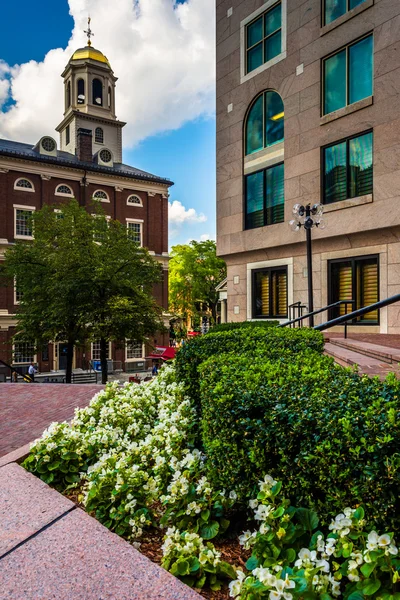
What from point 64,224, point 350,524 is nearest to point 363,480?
point 350,524

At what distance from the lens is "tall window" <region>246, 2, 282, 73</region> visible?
1808cm

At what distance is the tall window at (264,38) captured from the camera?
59.3 ft

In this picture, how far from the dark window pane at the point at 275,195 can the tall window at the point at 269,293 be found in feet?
7.52

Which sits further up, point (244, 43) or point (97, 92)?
point (97, 92)

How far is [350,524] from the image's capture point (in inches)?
102

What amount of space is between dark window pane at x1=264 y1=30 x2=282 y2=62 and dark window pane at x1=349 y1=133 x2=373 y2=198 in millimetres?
6035

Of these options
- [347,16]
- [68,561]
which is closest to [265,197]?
[347,16]

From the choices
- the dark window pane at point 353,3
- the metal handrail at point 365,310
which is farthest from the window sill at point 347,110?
the metal handrail at point 365,310

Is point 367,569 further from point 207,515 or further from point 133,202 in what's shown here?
point 133,202

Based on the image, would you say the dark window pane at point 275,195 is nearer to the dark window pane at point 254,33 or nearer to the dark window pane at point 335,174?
the dark window pane at point 335,174

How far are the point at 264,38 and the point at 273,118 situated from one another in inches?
144

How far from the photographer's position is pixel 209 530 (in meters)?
3.30

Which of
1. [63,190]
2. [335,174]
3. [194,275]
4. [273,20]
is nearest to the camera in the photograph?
[335,174]

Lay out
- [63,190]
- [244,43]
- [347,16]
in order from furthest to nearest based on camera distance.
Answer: [63,190] < [244,43] < [347,16]
